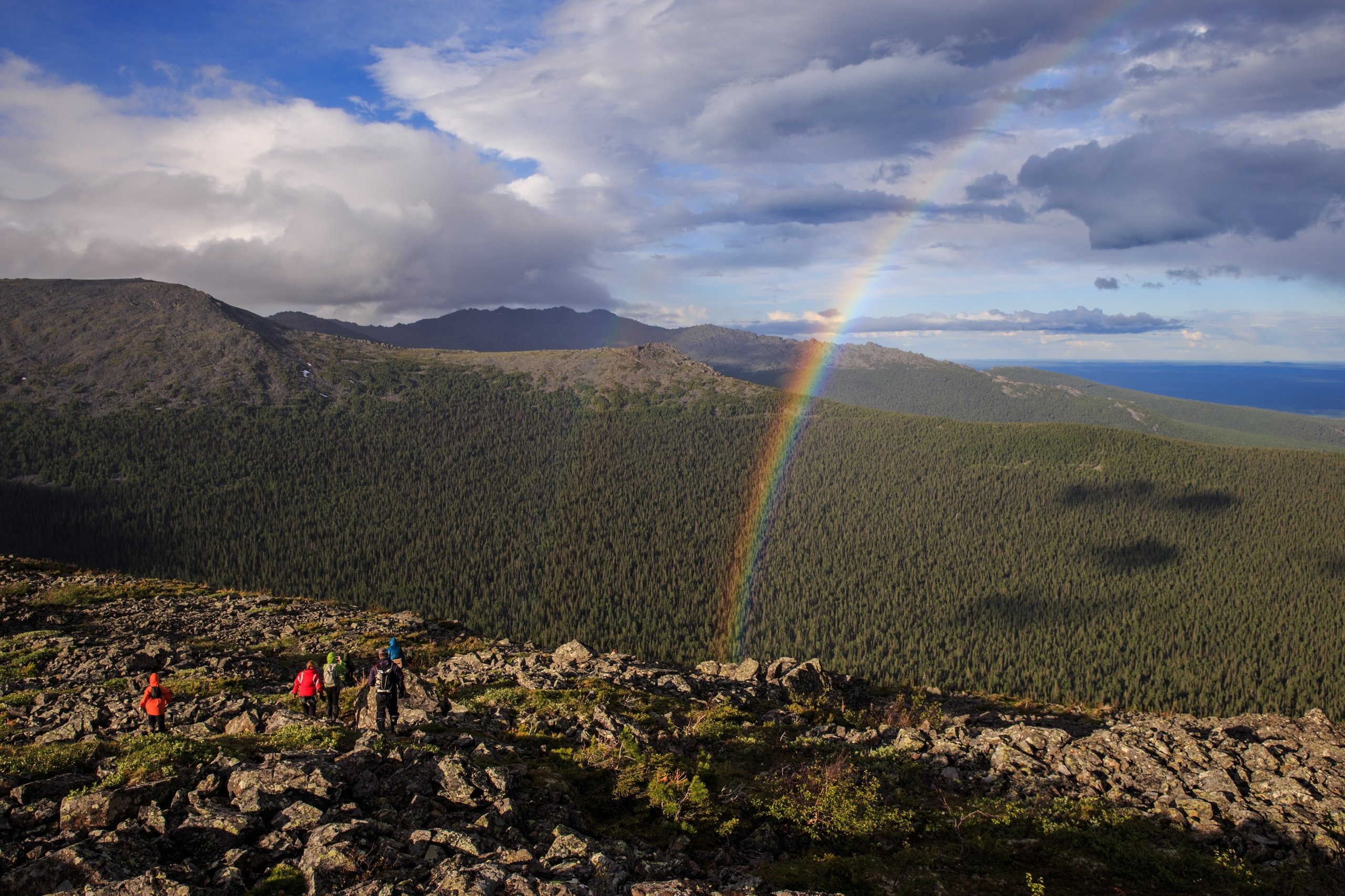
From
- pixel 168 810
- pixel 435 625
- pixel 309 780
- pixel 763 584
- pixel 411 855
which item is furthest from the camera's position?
pixel 763 584

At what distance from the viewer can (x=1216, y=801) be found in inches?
887

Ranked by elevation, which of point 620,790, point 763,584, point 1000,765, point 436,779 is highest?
point 436,779

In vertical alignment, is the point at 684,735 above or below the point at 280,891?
below

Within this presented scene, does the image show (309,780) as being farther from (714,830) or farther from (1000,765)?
(1000,765)

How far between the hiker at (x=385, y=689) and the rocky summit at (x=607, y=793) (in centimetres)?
60

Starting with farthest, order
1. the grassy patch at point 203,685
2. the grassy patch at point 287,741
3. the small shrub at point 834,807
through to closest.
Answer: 1. the grassy patch at point 203,685
2. the small shrub at point 834,807
3. the grassy patch at point 287,741

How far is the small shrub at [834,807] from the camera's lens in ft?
65.5

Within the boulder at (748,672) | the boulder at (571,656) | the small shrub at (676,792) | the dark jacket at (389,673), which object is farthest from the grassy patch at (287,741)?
the boulder at (748,672)

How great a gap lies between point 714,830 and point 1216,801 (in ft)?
58.5

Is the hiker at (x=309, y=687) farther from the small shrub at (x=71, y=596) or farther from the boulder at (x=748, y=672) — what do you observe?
the small shrub at (x=71, y=596)

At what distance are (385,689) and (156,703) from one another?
28.0ft

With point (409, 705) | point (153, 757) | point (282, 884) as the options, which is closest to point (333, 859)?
point (282, 884)

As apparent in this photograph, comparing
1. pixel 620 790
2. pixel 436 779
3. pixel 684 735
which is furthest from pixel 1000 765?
pixel 436 779

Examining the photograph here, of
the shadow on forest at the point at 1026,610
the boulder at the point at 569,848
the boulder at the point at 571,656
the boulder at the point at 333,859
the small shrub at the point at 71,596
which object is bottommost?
the shadow on forest at the point at 1026,610
